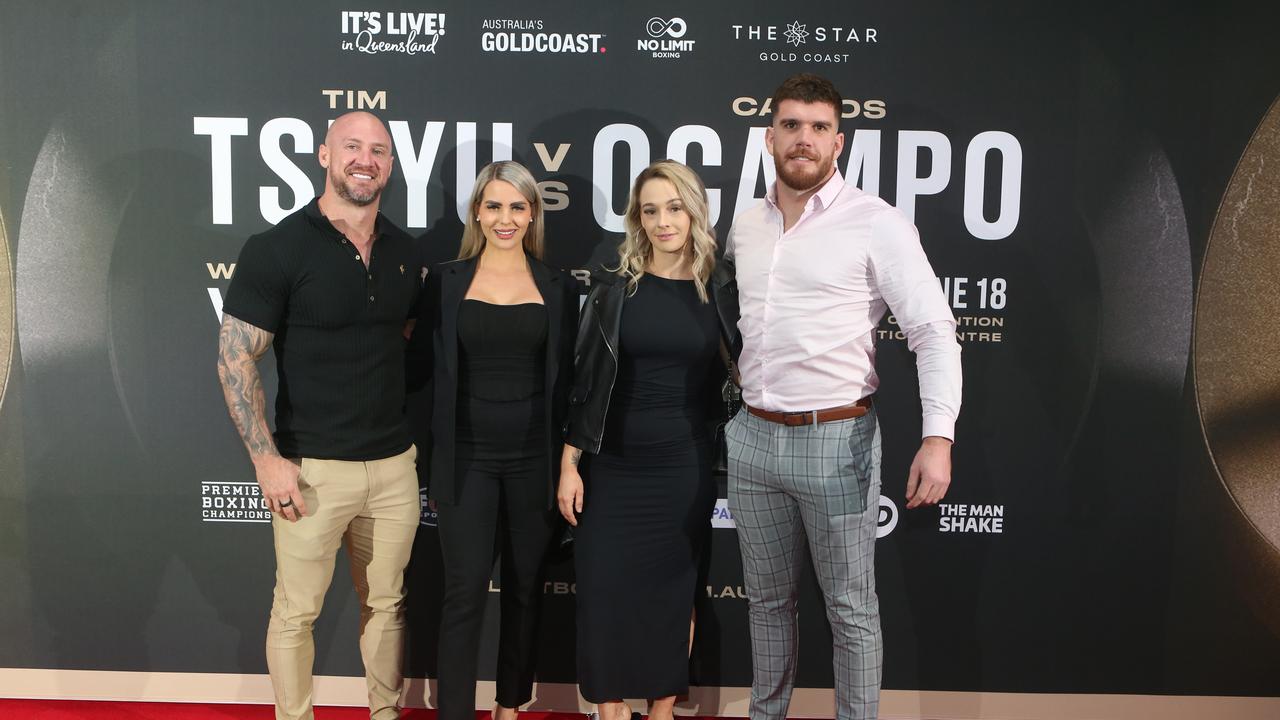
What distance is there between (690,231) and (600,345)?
0.42 metres

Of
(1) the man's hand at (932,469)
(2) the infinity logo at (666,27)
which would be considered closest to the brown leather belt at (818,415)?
(1) the man's hand at (932,469)

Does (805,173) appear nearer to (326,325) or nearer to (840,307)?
(840,307)

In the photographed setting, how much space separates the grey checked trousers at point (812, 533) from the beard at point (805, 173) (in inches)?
25.7

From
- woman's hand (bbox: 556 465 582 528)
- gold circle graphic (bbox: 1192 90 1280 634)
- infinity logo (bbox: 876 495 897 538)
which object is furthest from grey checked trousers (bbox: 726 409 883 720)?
gold circle graphic (bbox: 1192 90 1280 634)

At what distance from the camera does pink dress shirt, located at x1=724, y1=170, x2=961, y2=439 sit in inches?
87.9

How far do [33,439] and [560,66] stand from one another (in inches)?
92.2

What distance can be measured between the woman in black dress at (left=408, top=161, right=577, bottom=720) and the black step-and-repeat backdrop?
1.64 feet

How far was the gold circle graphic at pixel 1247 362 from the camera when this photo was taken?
117 inches

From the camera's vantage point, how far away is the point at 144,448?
311 centimetres

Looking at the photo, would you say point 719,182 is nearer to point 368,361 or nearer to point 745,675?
point 368,361

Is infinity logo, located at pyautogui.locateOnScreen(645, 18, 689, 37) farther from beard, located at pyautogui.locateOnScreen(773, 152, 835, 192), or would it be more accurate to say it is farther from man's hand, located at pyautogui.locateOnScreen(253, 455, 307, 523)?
man's hand, located at pyautogui.locateOnScreen(253, 455, 307, 523)

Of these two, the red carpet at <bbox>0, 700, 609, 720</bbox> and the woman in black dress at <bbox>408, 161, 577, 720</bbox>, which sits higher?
the woman in black dress at <bbox>408, 161, 577, 720</bbox>

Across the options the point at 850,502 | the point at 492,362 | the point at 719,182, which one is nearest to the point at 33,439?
the point at 492,362

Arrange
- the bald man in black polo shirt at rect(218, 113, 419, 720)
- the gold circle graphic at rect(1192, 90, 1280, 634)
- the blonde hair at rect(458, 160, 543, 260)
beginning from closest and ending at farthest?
1. the bald man in black polo shirt at rect(218, 113, 419, 720)
2. the blonde hair at rect(458, 160, 543, 260)
3. the gold circle graphic at rect(1192, 90, 1280, 634)
